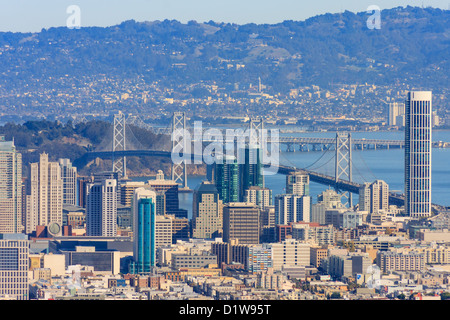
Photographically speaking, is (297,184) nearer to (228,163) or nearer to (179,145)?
(228,163)

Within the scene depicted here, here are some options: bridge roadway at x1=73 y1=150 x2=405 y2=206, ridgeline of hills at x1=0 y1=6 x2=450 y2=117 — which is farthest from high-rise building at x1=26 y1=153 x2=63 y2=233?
ridgeline of hills at x1=0 y1=6 x2=450 y2=117

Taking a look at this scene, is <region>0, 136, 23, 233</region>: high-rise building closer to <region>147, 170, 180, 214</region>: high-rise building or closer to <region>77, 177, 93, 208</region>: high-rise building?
<region>77, 177, 93, 208</region>: high-rise building

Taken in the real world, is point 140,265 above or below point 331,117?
below
